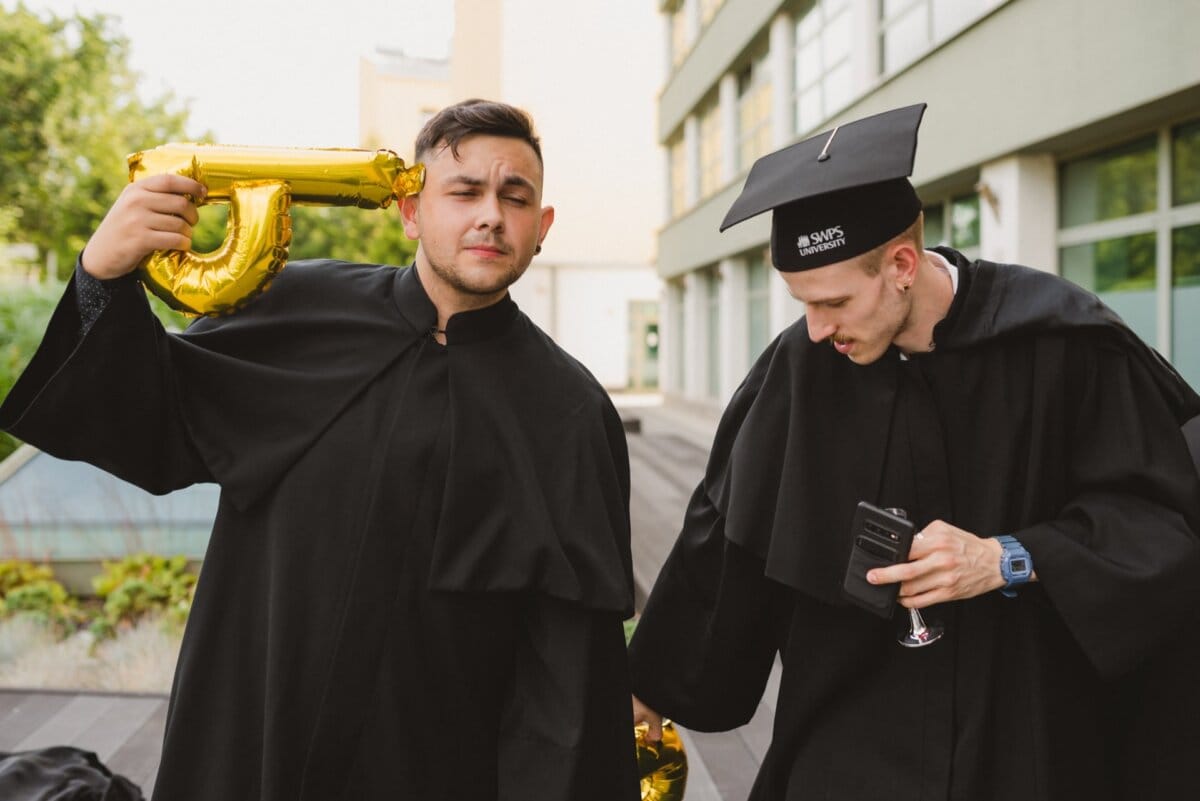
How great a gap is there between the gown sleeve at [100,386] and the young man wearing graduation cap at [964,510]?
123cm

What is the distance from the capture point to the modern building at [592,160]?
1307 inches

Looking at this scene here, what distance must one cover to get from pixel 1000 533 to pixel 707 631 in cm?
85

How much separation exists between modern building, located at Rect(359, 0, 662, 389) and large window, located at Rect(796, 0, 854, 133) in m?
A: 17.9

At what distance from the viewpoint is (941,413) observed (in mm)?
2156

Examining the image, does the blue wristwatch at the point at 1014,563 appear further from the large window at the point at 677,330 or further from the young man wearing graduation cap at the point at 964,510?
the large window at the point at 677,330

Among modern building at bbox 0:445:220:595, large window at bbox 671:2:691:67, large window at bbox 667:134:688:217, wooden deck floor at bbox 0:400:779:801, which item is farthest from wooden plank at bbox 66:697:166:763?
large window at bbox 671:2:691:67

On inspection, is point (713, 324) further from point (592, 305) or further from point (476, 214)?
point (476, 214)

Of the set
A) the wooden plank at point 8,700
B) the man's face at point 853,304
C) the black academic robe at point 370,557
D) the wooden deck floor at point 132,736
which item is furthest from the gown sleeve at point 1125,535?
the wooden plank at point 8,700

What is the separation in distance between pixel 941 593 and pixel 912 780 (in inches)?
19.1

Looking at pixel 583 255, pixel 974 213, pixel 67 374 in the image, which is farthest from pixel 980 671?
pixel 583 255

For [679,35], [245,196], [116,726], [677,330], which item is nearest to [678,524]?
[116,726]

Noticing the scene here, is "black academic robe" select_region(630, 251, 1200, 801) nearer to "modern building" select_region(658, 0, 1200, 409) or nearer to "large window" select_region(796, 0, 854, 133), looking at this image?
"modern building" select_region(658, 0, 1200, 409)

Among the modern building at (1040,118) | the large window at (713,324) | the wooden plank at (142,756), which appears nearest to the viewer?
the wooden plank at (142,756)

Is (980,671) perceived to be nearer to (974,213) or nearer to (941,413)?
(941,413)
